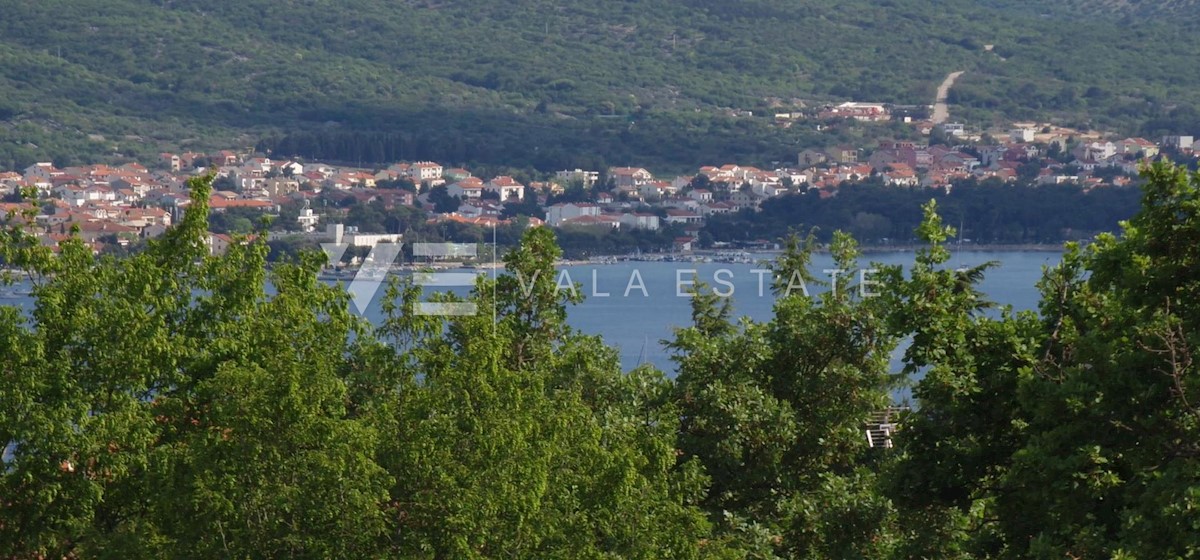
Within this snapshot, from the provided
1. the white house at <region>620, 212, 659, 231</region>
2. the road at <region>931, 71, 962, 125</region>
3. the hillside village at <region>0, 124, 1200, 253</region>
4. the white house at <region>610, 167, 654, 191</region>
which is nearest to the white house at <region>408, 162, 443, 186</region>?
the hillside village at <region>0, 124, 1200, 253</region>

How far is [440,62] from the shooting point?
87.9 m

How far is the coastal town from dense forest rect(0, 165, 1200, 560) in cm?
3933

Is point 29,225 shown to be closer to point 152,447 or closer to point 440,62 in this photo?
point 152,447

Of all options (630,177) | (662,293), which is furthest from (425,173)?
(662,293)

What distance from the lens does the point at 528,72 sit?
8525 centimetres

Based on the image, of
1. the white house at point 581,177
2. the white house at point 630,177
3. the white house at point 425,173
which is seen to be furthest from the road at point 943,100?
the white house at point 425,173

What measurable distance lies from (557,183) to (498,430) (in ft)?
190

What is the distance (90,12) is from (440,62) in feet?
52.3

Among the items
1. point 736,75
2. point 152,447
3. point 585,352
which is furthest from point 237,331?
point 736,75

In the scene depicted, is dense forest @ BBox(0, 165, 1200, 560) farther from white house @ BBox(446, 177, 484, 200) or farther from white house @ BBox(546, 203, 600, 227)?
white house @ BBox(446, 177, 484, 200)

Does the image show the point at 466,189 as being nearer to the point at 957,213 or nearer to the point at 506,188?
the point at 506,188

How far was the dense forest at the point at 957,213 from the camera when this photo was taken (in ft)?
168

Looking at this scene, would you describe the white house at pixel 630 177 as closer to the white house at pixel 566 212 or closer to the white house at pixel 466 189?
the white house at pixel 466 189

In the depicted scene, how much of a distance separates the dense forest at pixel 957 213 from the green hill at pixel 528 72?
16412mm
